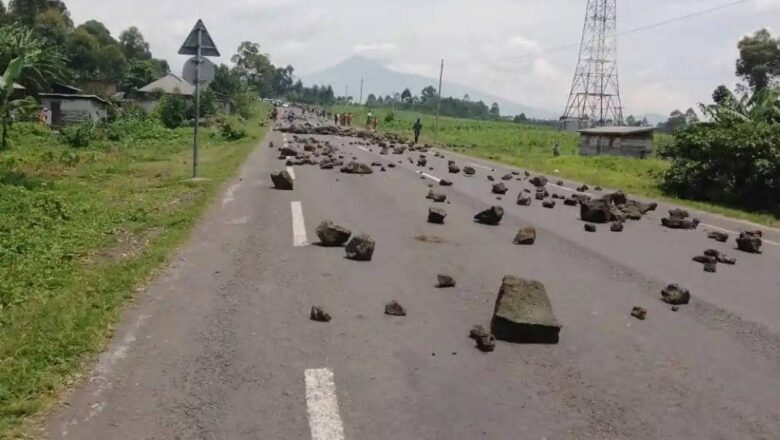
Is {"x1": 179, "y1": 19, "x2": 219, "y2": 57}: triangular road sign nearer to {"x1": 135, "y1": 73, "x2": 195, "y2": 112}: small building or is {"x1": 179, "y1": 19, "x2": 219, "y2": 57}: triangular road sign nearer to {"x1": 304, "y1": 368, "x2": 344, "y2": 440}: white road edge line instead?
{"x1": 304, "y1": 368, "x2": 344, "y2": 440}: white road edge line

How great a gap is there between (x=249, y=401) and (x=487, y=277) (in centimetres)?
396

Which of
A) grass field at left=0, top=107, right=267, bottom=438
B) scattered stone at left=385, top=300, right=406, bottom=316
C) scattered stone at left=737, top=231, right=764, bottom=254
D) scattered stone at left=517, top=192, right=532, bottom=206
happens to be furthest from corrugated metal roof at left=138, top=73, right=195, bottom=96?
scattered stone at left=385, top=300, right=406, bottom=316

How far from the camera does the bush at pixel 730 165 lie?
17.6 metres

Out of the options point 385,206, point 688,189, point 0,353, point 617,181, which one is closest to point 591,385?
point 0,353

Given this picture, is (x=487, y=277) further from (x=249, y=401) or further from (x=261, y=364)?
(x=249, y=401)

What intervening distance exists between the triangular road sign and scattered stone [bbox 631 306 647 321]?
1227 centimetres

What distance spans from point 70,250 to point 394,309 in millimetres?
4543

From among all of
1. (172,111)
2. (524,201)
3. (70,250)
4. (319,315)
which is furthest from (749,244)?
(172,111)

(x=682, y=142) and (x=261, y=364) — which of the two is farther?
(x=682, y=142)

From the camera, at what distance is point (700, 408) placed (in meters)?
4.55

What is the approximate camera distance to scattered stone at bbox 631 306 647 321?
21.2ft

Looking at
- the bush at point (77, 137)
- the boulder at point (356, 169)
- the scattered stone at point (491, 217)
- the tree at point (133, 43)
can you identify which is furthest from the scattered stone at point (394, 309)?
the tree at point (133, 43)

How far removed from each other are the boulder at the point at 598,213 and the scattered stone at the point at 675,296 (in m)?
5.41

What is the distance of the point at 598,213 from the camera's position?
12.5 m
